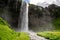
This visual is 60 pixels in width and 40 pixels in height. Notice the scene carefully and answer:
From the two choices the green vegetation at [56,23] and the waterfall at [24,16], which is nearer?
the waterfall at [24,16]

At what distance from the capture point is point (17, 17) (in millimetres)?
34719

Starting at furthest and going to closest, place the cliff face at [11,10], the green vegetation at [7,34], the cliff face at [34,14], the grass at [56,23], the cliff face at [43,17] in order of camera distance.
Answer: the grass at [56,23]
the cliff face at [43,17]
the cliff face at [34,14]
the cliff face at [11,10]
the green vegetation at [7,34]

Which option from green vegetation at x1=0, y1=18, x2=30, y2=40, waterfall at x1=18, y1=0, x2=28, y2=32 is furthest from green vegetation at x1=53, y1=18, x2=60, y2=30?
green vegetation at x1=0, y1=18, x2=30, y2=40

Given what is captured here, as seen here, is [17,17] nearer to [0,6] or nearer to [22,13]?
[22,13]

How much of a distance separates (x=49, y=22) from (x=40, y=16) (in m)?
2.18

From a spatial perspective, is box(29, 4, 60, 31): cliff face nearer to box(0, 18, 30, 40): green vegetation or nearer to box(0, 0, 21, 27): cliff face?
box(0, 0, 21, 27): cliff face

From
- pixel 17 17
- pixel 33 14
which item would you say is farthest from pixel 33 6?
pixel 17 17

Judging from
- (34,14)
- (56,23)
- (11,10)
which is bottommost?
(56,23)

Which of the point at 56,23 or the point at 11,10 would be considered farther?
the point at 56,23

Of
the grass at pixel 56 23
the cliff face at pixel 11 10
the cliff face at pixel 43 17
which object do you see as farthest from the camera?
the grass at pixel 56 23

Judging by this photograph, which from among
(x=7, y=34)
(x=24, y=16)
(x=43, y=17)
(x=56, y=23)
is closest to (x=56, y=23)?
(x=56, y=23)

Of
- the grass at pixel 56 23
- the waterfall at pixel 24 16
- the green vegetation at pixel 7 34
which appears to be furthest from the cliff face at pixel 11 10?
the green vegetation at pixel 7 34

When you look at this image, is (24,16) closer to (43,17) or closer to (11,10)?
(11,10)

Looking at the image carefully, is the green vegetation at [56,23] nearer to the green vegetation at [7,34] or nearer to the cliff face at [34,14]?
the cliff face at [34,14]
